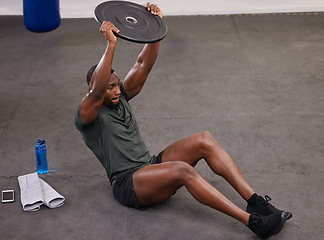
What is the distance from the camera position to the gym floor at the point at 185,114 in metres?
3.75

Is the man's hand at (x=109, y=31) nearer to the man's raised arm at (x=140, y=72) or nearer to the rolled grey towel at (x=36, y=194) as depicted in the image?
the man's raised arm at (x=140, y=72)

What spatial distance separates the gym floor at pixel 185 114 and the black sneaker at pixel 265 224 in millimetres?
121

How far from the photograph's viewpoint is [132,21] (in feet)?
12.1

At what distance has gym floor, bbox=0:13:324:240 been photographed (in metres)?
3.75

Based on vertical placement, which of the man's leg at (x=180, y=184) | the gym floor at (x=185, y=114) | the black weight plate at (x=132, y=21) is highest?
the black weight plate at (x=132, y=21)

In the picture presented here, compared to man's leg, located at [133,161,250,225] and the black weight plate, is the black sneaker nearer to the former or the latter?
man's leg, located at [133,161,250,225]

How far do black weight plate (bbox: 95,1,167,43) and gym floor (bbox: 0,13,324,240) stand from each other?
4.13ft

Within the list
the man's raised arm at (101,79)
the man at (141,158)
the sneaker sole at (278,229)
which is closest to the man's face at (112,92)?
the man at (141,158)

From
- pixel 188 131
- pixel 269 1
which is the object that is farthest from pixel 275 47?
pixel 188 131

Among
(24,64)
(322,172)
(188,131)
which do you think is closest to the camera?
(322,172)

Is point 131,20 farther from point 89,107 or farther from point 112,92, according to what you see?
point 89,107

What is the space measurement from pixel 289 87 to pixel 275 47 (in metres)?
1.15

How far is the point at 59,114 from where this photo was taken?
5277 millimetres

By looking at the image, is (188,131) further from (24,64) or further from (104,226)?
(24,64)
